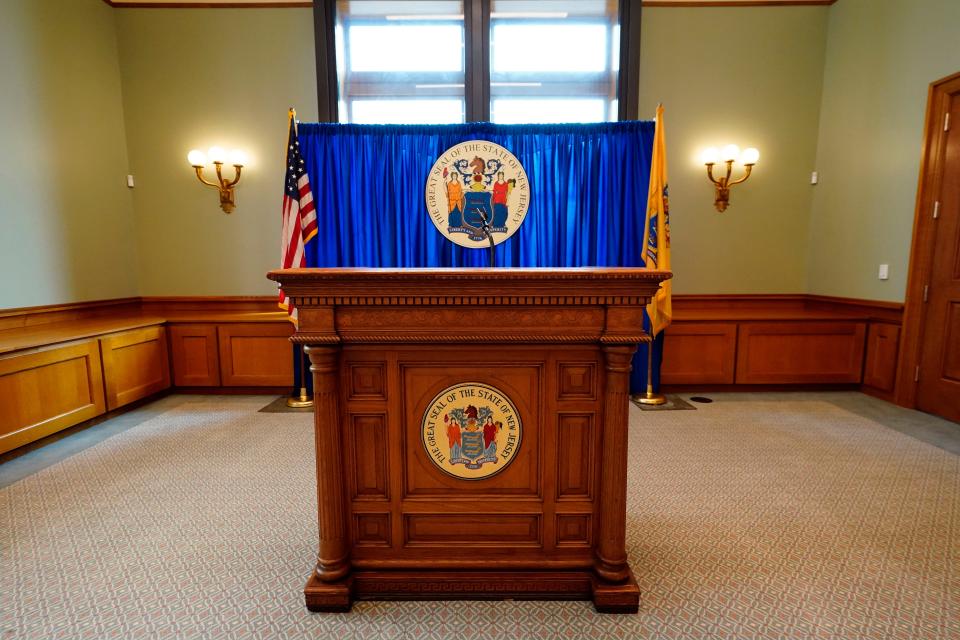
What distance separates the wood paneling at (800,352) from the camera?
422 centimetres

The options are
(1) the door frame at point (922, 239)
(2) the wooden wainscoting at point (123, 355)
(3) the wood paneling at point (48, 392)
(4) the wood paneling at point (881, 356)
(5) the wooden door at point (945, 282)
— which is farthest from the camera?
(4) the wood paneling at point (881, 356)

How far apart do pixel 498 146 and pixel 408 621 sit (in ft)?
11.9

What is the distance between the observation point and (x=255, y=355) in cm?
428

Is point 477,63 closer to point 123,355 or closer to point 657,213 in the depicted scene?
point 657,213

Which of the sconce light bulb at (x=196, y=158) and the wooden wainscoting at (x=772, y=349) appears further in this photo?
the sconce light bulb at (x=196, y=158)

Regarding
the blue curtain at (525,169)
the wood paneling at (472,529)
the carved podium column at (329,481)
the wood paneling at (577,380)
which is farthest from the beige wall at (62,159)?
the wood paneling at (577,380)

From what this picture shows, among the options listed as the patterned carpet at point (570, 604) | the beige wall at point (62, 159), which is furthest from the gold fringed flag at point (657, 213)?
the beige wall at point (62, 159)

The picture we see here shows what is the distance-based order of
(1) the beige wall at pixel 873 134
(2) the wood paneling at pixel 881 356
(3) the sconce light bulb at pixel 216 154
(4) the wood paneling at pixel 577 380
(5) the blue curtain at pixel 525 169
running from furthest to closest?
(3) the sconce light bulb at pixel 216 154, (5) the blue curtain at pixel 525 169, (2) the wood paneling at pixel 881 356, (1) the beige wall at pixel 873 134, (4) the wood paneling at pixel 577 380

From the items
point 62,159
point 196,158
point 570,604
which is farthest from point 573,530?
point 62,159

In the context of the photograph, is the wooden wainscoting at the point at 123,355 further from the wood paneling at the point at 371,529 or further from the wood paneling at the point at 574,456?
the wood paneling at the point at 574,456

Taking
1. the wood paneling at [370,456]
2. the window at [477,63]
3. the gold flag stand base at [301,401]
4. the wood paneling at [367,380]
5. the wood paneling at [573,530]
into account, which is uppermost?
the window at [477,63]

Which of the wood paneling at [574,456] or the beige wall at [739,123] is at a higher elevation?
the beige wall at [739,123]

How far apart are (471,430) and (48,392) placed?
326 cm

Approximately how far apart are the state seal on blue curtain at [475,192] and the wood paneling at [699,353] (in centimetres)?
183
